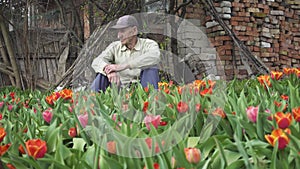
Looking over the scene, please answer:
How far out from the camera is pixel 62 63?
616 cm

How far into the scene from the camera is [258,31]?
18.1 feet

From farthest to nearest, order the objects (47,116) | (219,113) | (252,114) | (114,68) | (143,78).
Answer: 1. (143,78)
2. (114,68)
3. (47,116)
4. (219,113)
5. (252,114)

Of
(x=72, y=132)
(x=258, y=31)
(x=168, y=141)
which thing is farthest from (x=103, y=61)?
(x=258, y=31)

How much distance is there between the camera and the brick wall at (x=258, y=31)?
17.3 feet

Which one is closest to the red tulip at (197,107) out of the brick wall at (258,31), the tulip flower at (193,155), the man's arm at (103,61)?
the tulip flower at (193,155)

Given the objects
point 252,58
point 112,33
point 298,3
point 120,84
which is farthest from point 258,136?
point 298,3

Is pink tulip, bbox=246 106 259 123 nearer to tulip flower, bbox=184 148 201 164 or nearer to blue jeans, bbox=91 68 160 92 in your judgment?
tulip flower, bbox=184 148 201 164

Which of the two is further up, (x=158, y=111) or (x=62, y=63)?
(x=158, y=111)

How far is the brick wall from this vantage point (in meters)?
5.27

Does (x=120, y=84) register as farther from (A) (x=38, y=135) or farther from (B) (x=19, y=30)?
(B) (x=19, y=30)

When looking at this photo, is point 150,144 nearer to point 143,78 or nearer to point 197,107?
point 197,107

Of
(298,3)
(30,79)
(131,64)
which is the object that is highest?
(298,3)

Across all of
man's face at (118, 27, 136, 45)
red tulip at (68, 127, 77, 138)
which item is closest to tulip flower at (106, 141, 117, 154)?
red tulip at (68, 127, 77, 138)

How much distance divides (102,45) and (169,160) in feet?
12.2
